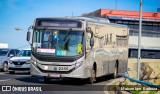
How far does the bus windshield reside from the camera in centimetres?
1934

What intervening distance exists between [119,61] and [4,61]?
29.6 feet

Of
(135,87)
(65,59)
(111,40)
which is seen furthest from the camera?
(111,40)

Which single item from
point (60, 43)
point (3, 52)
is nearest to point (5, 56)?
point (3, 52)

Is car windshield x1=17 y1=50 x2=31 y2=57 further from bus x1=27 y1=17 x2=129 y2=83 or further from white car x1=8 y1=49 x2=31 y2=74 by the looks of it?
bus x1=27 y1=17 x2=129 y2=83

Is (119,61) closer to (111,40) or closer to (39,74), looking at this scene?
(111,40)

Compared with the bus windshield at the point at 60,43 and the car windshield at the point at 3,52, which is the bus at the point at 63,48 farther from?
the car windshield at the point at 3,52

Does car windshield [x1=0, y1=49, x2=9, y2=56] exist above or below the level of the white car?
above

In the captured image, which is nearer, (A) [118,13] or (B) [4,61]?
(B) [4,61]

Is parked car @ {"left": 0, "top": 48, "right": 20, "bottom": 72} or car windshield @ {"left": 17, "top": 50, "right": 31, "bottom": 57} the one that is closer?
car windshield @ {"left": 17, "top": 50, "right": 31, "bottom": 57}

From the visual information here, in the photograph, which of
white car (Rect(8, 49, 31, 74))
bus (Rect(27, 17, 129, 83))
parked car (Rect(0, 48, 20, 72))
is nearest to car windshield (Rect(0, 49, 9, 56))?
parked car (Rect(0, 48, 20, 72))

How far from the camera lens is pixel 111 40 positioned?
24250 millimetres

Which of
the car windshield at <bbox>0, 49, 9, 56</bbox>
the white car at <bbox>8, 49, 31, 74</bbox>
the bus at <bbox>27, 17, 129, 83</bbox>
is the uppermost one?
the bus at <bbox>27, 17, 129, 83</bbox>

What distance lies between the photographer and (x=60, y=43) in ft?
64.1

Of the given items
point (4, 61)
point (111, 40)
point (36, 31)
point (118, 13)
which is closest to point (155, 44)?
point (118, 13)
